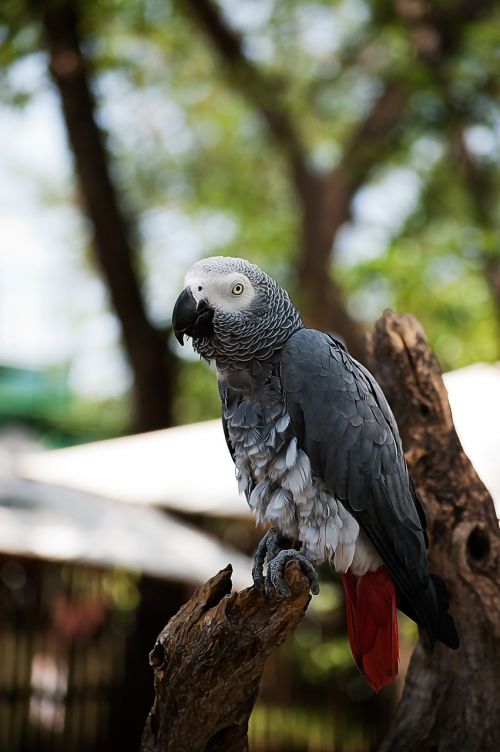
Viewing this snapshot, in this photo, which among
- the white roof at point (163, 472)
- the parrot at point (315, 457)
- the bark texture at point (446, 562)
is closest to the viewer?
the parrot at point (315, 457)

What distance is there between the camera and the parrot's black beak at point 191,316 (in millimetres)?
1913

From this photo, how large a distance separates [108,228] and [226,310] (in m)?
3.70

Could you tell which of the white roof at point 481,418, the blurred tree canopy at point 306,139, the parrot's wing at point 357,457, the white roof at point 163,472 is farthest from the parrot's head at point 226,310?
the blurred tree canopy at point 306,139

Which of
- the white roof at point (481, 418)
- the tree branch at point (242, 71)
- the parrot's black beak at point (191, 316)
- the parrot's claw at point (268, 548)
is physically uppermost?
the tree branch at point (242, 71)

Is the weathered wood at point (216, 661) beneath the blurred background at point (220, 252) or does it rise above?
beneath

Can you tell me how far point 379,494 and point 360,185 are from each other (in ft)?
15.7

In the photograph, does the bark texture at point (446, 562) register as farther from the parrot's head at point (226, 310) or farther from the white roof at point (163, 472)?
the white roof at point (163, 472)

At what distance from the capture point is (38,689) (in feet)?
14.3

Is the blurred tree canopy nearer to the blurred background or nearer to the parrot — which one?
the blurred background

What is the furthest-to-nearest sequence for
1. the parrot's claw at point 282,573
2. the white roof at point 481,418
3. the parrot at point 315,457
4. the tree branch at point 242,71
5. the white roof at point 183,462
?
the tree branch at point 242,71, the white roof at point 183,462, the white roof at point 481,418, the parrot at point 315,457, the parrot's claw at point 282,573

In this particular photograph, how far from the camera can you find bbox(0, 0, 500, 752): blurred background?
12.7 ft

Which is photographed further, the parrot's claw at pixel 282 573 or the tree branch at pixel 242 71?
the tree branch at pixel 242 71

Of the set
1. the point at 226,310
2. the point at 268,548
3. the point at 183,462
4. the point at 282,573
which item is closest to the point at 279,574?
the point at 282,573

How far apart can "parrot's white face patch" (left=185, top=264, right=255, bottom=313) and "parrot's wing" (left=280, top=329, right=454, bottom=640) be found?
0.65 ft
